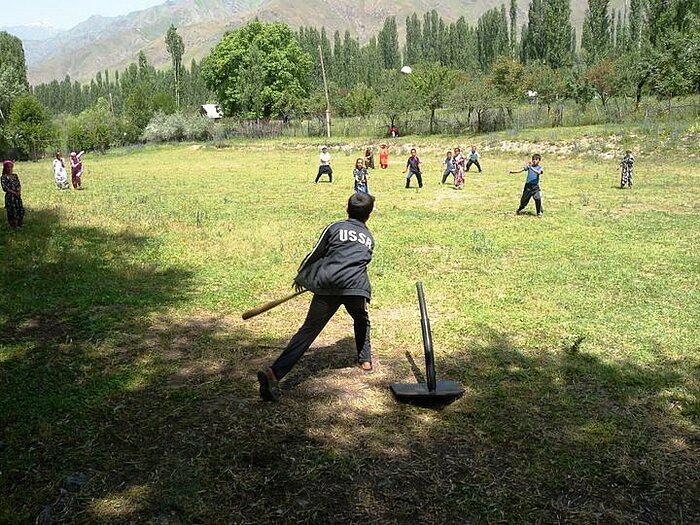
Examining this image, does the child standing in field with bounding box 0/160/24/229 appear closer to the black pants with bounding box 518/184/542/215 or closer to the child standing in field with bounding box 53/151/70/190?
the child standing in field with bounding box 53/151/70/190

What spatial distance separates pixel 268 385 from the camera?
5281 mm

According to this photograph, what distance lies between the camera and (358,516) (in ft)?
12.5

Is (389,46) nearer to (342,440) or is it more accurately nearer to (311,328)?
(311,328)

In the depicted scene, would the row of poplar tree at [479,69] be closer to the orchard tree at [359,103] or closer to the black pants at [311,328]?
the orchard tree at [359,103]

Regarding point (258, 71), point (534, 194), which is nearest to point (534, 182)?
point (534, 194)

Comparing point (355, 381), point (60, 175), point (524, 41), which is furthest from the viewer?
point (524, 41)

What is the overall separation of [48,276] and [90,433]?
19.3 feet

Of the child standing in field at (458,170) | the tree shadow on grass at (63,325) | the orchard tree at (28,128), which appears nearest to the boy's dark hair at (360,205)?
the tree shadow on grass at (63,325)

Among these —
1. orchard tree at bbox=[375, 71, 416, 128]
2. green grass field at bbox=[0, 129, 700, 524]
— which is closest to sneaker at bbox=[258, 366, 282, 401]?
green grass field at bbox=[0, 129, 700, 524]

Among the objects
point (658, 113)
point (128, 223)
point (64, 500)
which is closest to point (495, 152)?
point (658, 113)

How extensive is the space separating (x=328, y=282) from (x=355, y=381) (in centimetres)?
121

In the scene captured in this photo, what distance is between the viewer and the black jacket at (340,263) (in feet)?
17.3

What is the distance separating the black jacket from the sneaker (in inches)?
34.6

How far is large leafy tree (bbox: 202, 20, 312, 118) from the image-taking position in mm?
60312
